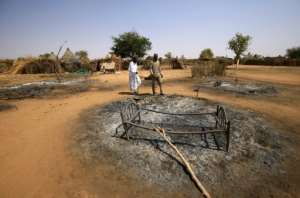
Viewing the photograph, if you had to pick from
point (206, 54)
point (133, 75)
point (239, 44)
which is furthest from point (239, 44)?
point (133, 75)

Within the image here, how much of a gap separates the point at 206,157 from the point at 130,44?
35.8 meters

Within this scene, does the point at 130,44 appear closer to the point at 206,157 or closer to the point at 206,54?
the point at 206,54

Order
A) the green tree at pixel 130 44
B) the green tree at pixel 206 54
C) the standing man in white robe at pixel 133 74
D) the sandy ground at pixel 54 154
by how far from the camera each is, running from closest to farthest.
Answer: the sandy ground at pixel 54 154 < the standing man in white robe at pixel 133 74 < the green tree at pixel 206 54 < the green tree at pixel 130 44

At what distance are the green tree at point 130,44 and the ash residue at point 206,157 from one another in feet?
111

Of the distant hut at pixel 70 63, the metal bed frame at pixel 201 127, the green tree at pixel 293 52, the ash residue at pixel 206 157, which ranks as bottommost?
the ash residue at pixel 206 157

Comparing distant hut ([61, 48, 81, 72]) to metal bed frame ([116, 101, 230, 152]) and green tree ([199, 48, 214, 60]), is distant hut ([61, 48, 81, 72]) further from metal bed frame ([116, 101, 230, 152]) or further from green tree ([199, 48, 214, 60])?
metal bed frame ([116, 101, 230, 152])

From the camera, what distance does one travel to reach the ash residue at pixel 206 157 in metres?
3.48

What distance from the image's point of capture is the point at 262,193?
10.8ft

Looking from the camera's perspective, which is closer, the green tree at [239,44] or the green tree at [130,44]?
the green tree at [239,44]

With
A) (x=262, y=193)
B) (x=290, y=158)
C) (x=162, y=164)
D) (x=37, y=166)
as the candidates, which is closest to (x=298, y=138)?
(x=290, y=158)

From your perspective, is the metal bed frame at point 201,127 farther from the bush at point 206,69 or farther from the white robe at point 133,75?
the bush at point 206,69

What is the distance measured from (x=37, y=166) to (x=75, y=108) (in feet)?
12.5

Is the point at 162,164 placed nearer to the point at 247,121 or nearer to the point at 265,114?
the point at 247,121

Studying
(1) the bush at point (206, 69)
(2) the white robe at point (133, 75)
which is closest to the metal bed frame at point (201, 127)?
(2) the white robe at point (133, 75)
